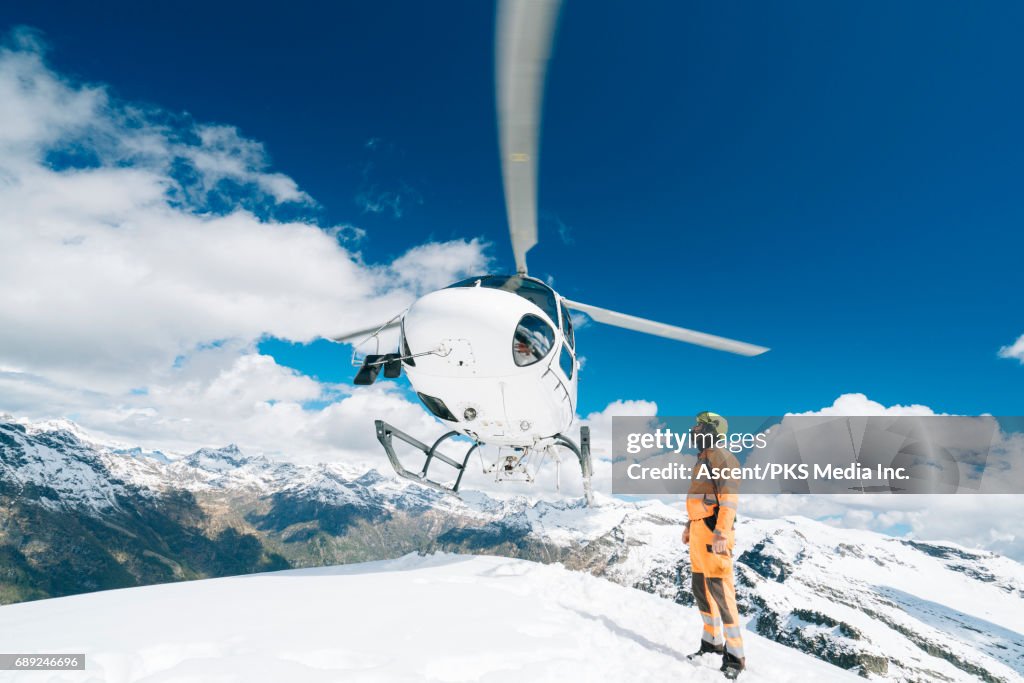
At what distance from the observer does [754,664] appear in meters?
6.34

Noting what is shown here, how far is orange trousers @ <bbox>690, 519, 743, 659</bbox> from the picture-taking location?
19.7 ft

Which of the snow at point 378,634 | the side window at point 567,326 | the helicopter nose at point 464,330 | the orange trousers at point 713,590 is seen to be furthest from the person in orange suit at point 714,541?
the side window at point 567,326

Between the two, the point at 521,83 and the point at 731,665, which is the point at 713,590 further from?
the point at 521,83

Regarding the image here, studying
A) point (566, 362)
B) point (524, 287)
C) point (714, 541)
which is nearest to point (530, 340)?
point (524, 287)

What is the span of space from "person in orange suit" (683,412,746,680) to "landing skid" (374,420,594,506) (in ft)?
20.2

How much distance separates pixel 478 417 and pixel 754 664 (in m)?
6.16

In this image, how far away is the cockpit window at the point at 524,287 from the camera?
9875mm

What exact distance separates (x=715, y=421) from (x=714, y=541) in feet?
5.18

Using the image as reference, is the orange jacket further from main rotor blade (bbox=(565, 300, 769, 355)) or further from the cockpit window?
main rotor blade (bbox=(565, 300, 769, 355))

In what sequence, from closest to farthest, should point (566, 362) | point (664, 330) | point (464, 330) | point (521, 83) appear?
point (521, 83) < point (464, 330) < point (566, 362) < point (664, 330)

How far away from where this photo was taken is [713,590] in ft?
20.8

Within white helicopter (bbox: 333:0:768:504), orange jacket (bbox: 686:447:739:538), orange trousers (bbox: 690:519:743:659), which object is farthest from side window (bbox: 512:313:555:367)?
orange trousers (bbox: 690:519:743:659)

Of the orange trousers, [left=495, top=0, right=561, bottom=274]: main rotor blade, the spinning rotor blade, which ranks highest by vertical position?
[left=495, top=0, right=561, bottom=274]: main rotor blade

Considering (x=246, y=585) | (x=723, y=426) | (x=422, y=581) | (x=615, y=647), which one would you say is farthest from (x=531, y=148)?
(x=246, y=585)
